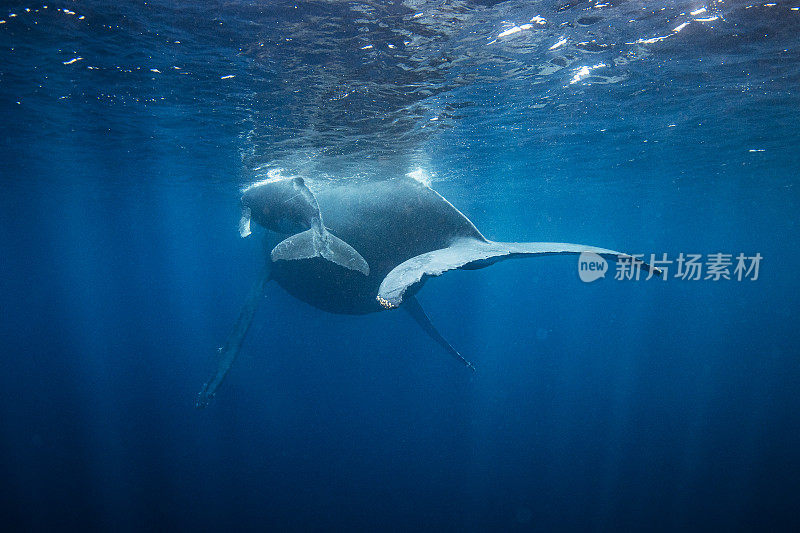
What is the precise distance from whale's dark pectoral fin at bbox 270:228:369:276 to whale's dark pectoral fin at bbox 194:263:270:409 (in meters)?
4.16

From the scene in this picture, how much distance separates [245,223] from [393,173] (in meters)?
10.1

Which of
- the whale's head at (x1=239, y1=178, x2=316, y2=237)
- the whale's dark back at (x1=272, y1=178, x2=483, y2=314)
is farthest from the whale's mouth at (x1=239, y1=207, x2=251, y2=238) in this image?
the whale's dark back at (x1=272, y1=178, x2=483, y2=314)

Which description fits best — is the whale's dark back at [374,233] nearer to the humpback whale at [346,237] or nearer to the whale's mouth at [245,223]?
the humpback whale at [346,237]

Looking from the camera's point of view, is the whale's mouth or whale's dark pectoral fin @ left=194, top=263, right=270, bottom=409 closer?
whale's dark pectoral fin @ left=194, top=263, right=270, bottom=409

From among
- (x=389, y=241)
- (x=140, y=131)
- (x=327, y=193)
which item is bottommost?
(x=389, y=241)

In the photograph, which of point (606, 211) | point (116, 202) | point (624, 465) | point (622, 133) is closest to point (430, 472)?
point (624, 465)

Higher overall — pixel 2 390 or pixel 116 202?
pixel 116 202

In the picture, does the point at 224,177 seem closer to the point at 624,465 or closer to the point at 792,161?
the point at 624,465

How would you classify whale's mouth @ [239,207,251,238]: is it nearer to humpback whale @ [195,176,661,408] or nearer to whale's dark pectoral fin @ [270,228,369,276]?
humpback whale @ [195,176,661,408]

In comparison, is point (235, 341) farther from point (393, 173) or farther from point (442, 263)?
point (393, 173)

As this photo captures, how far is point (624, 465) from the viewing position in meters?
15.2

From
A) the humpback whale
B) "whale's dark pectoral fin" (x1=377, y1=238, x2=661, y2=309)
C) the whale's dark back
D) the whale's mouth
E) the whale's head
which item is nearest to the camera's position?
"whale's dark pectoral fin" (x1=377, y1=238, x2=661, y2=309)

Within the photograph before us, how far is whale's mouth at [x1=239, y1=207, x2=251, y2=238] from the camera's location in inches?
377

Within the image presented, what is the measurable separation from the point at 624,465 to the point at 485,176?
575 inches
